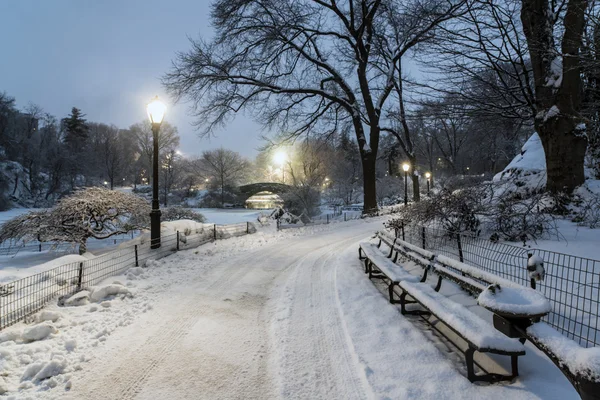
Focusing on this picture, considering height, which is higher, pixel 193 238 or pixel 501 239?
pixel 501 239

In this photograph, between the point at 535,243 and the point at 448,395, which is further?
the point at 535,243

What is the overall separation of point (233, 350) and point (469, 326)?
259 centimetres

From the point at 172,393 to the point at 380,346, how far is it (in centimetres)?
225

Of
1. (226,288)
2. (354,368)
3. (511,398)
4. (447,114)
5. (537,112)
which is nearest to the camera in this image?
(511,398)

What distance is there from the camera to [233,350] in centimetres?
375

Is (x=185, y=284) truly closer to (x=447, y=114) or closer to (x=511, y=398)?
(x=511, y=398)

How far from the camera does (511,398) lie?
259 cm

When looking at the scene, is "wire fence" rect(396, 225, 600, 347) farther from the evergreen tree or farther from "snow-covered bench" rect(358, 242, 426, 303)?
the evergreen tree

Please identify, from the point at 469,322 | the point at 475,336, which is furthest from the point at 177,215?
the point at 475,336

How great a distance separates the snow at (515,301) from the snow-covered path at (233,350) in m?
1.38

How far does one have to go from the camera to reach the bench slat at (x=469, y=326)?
2.62 m

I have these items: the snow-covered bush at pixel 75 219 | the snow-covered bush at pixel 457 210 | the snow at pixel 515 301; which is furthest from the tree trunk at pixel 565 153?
Answer: the snow-covered bush at pixel 75 219

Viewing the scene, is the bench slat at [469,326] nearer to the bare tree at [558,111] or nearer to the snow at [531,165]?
the bare tree at [558,111]

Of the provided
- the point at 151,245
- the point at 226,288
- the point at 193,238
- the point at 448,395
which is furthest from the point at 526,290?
Answer: the point at 193,238
